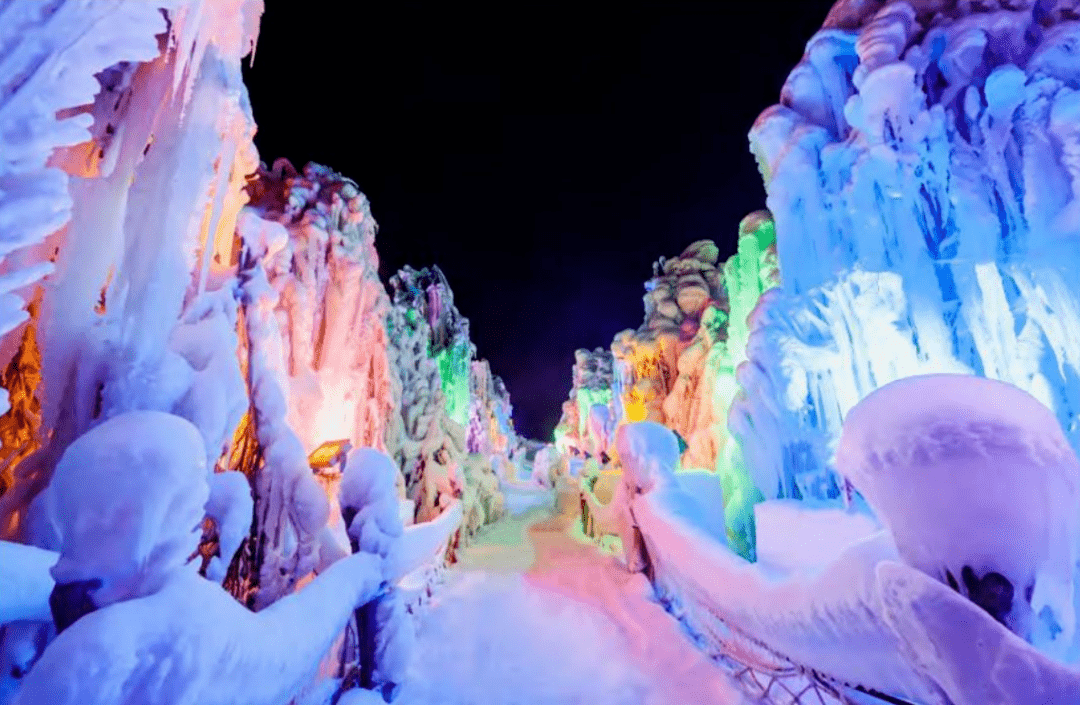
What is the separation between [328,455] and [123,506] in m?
4.78

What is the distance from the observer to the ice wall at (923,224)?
18.0 feet

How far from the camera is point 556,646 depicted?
14.7 ft

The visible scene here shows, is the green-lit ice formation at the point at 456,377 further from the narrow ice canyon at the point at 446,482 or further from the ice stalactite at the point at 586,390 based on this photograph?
the narrow ice canyon at the point at 446,482

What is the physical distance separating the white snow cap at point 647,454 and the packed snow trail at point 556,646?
1.19 m

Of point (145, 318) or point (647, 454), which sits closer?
point (145, 318)

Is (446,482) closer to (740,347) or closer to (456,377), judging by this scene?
(740,347)

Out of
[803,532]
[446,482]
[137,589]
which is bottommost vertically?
[803,532]

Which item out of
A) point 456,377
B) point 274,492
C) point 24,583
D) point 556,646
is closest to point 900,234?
point 556,646

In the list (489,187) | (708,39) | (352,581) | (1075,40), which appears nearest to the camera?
(352,581)

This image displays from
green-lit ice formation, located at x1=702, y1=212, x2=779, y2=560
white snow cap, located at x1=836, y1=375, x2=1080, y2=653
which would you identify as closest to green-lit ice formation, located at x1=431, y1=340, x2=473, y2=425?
green-lit ice formation, located at x1=702, y1=212, x2=779, y2=560

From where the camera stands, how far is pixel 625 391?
15523mm

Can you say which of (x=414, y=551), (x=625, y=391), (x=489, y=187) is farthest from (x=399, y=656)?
(x=489, y=187)

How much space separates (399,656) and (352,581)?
856mm

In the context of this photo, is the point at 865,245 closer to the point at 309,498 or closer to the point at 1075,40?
the point at 1075,40
